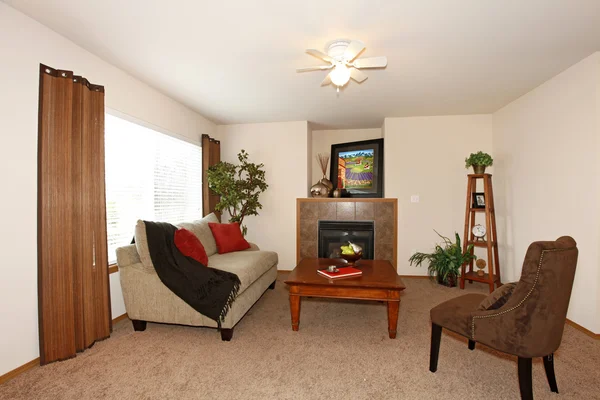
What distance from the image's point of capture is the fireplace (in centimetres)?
475

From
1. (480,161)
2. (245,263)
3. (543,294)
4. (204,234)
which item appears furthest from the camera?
(480,161)

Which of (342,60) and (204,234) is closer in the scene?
(342,60)

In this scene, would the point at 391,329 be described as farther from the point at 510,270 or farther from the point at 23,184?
the point at 23,184

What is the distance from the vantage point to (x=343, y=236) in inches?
190

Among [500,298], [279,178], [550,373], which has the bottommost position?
[550,373]

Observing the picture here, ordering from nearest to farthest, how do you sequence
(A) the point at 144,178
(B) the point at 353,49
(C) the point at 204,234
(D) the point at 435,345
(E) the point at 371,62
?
(D) the point at 435,345 → (B) the point at 353,49 → (E) the point at 371,62 → (A) the point at 144,178 → (C) the point at 204,234

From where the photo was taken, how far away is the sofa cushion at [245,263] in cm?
287

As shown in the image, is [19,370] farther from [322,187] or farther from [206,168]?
[322,187]

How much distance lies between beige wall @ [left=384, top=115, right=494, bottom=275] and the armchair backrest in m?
3.04

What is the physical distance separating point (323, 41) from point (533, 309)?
2.29m

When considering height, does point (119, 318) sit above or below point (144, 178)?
below

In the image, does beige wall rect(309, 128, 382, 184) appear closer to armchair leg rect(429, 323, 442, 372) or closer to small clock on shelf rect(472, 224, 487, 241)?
small clock on shelf rect(472, 224, 487, 241)

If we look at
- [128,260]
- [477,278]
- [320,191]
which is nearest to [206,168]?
[320,191]

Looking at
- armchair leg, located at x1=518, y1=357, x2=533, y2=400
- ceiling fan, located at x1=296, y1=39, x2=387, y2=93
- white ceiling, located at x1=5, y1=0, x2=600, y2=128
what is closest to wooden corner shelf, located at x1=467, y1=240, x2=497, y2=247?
white ceiling, located at x1=5, y1=0, x2=600, y2=128
